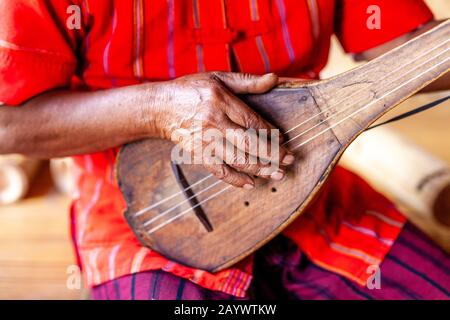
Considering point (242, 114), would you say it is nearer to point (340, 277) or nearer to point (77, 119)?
point (77, 119)

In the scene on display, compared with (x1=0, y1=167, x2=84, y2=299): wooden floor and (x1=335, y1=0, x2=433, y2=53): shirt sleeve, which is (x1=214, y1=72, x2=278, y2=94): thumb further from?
(x1=0, y1=167, x2=84, y2=299): wooden floor

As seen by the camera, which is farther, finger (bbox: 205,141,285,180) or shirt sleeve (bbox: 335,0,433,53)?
shirt sleeve (bbox: 335,0,433,53)

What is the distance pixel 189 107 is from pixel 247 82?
0.11 m

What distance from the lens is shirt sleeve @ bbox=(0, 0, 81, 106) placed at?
Result: 3.39 ft

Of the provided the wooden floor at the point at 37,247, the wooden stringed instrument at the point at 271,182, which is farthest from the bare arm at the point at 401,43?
the wooden floor at the point at 37,247

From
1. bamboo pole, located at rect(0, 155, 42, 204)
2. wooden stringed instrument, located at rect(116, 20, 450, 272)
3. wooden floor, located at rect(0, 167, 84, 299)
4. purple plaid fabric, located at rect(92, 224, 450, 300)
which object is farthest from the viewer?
bamboo pole, located at rect(0, 155, 42, 204)

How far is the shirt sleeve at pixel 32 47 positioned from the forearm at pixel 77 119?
0.10 feet

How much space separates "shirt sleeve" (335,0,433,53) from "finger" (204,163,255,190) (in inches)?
19.1

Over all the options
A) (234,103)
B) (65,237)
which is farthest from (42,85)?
(65,237)

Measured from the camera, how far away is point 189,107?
40.6 inches

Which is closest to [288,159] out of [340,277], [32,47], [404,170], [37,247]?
[340,277]

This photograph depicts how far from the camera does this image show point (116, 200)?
4.20ft

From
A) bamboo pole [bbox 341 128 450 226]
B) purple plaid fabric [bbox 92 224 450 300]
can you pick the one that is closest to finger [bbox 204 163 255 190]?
purple plaid fabric [bbox 92 224 450 300]

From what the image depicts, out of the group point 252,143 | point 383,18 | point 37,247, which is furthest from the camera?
point 37,247
